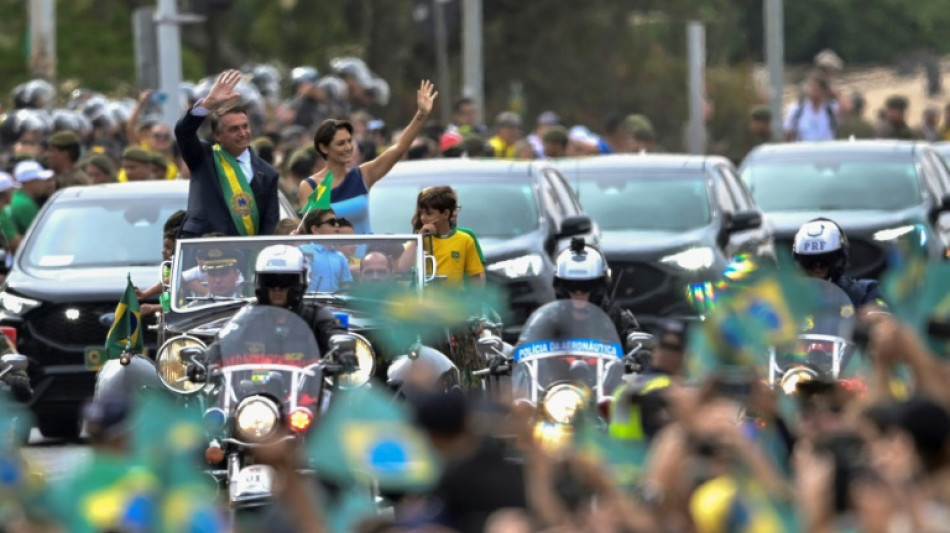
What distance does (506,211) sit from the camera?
19438 mm

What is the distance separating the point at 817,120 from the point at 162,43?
25.8ft

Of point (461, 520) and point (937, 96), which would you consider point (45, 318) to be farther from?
point (937, 96)

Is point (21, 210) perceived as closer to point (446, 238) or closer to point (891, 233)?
point (446, 238)

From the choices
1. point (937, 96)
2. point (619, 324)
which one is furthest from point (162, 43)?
point (937, 96)

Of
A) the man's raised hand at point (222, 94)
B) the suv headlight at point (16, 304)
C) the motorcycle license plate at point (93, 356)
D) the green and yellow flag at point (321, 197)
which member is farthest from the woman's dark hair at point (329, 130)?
the suv headlight at point (16, 304)

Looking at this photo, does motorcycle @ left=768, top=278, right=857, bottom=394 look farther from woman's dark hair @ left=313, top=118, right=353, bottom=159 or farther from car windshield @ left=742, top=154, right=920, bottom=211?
car windshield @ left=742, top=154, right=920, bottom=211

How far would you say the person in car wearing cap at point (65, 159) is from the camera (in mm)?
20500

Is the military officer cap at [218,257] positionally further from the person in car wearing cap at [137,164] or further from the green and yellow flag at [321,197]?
the person in car wearing cap at [137,164]

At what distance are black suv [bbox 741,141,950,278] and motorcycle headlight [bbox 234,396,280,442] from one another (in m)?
10.6

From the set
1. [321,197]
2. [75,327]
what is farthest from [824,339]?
[75,327]

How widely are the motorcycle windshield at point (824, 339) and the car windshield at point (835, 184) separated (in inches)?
400

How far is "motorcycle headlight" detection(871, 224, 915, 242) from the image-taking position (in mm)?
21844

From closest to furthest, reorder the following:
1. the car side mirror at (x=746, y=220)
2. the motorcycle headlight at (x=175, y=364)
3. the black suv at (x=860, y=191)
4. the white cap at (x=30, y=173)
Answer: the motorcycle headlight at (x=175, y=364), the car side mirror at (x=746, y=220), the white cap at (x=30, y=173), the black suv at (x=860, y=191)

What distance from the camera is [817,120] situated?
28578mm
